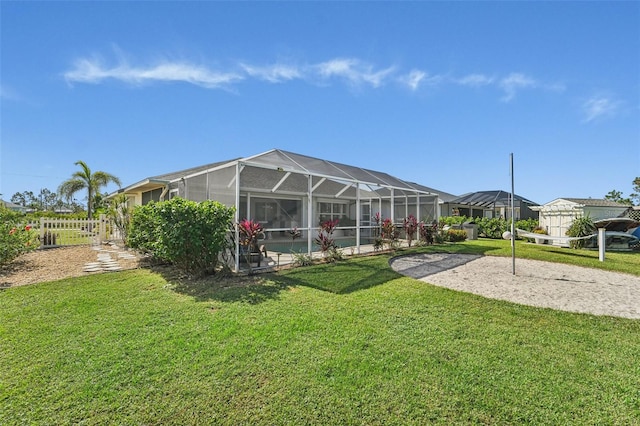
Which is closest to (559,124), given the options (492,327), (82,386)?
(492,327)

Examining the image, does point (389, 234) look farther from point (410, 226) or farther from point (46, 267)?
point (46, 267)

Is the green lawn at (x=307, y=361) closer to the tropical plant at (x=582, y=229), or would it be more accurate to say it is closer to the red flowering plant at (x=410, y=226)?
the red flowering plant at (x=410, y=226)

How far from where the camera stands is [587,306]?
4.68m

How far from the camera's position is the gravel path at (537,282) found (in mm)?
4816

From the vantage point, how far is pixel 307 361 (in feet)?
9.09

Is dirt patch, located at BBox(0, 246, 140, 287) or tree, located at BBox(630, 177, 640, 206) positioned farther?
tree, located at BBox(630, 177, 640, 206)

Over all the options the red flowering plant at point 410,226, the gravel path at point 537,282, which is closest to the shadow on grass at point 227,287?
the gravel path at point 537,282

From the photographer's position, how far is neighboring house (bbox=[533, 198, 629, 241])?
14.1 meters

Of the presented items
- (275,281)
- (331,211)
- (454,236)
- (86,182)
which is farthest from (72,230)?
(454,236)

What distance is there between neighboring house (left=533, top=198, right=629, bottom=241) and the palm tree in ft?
98.4

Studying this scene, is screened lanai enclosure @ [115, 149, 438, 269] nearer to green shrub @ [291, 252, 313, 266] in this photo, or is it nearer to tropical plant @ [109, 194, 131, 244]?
green shrub @ [291, 252, 313, 266]

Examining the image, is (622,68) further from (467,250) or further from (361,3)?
(361,3)

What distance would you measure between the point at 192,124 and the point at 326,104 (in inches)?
251

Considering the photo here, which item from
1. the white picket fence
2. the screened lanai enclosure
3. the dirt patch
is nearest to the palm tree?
the white picket fence
